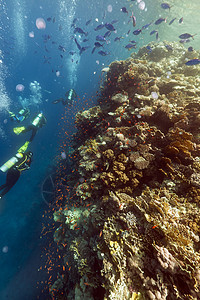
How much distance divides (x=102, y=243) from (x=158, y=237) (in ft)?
4.53

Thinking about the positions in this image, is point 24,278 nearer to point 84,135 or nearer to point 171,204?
point 84,135

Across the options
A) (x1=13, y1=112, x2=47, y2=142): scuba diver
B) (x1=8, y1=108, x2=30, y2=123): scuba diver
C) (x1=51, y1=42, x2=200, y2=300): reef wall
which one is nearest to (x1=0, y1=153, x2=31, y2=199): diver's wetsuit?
(x1=13, y1=112, x2=47, y2=142): scuba diver

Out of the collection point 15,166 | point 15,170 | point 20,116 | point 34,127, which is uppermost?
point 20,116

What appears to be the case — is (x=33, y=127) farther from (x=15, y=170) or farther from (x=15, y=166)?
(x=15, y=170)

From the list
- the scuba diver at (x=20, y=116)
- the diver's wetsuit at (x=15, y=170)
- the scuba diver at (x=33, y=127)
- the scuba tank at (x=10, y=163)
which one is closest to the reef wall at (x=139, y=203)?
the diver's wetsuit at (x=15, y=170)

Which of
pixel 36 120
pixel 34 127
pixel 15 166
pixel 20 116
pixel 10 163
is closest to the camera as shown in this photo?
pixel 10 163

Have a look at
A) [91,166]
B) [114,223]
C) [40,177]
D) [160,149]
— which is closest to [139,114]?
[160,149]

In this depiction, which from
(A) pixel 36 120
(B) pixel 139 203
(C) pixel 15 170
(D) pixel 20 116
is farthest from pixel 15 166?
(B) pixel 139 203

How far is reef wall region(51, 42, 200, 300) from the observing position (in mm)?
2341

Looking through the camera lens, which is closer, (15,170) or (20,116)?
(15,170)

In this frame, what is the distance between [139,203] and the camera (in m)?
3.17

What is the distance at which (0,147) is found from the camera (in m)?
21.9

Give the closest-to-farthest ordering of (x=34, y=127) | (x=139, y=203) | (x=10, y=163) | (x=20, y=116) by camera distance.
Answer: (x=139, y=203), (x=10, y=163), (x=34, y=127), (x=20, y=116)

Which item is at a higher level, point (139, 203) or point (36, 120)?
point (36, 120)
